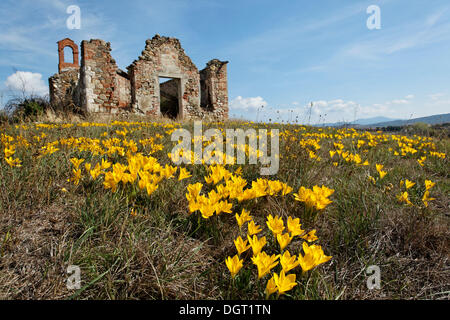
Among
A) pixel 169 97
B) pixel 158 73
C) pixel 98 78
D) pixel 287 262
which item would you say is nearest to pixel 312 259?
pixel 287 262

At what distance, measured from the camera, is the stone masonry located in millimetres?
12227

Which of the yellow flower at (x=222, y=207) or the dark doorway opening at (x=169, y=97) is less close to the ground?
the dark doorway opening at (x=169, y=97)

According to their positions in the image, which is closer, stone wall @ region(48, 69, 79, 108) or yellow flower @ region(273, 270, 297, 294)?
yellow flower @ region(273, 270, 297, 294)

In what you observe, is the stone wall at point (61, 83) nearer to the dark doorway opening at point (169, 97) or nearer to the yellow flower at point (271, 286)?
the dark doorway opening at point (169, 97)

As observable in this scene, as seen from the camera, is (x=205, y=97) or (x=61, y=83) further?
(x=61, y=83)

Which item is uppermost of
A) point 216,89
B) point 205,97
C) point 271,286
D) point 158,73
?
point 158,73

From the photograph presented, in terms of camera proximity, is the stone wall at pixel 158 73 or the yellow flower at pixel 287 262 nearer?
the yellow flower at pixel 287 262

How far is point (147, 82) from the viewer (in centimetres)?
1407

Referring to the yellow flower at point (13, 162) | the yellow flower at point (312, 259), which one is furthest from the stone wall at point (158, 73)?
the yellow flower at point (312, 259)

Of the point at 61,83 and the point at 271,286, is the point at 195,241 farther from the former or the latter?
the point at 61,83

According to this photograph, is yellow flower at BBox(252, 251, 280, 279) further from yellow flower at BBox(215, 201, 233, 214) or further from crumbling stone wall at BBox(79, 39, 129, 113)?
crumbling stone wall at BBox(79, 39, 129, 113)

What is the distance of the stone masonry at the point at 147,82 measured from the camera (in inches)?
481

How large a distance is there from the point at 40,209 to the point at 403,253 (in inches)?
99.3

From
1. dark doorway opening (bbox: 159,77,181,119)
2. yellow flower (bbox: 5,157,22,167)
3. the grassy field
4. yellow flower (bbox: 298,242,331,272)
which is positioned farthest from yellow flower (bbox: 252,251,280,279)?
dark doorway opening (bbox: 159,77,181,119)
